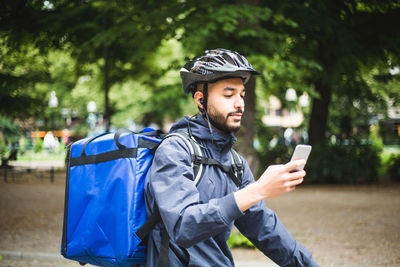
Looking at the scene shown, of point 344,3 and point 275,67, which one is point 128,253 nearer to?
point 275,67

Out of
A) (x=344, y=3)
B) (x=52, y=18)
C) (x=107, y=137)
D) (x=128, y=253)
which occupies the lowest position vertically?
(x=128, y=253)

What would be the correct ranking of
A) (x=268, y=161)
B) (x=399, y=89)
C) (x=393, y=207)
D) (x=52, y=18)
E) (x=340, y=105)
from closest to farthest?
(x=52, y=18) → (x=393, y=207) → (x=268, y=161) → (x=399, y=89) → (x=340, y=105)

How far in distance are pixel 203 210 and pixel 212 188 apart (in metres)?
0.32

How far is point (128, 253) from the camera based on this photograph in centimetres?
210

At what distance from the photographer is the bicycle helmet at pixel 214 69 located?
2.20 m

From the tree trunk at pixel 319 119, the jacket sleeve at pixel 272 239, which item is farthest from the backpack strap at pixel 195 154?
the tree trunk at pixel 319 119

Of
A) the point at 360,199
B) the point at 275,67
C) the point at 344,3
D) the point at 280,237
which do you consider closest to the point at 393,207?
the point at 360,199

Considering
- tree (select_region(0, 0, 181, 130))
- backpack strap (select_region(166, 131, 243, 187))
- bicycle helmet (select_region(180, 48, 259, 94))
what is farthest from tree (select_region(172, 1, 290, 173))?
backpack strap (select_region(166, 131, 243, 187))

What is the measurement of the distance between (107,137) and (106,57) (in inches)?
404

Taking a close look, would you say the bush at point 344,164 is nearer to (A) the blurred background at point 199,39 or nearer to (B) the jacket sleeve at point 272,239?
(A) the blurred background at point 199,39

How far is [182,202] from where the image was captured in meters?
1.85

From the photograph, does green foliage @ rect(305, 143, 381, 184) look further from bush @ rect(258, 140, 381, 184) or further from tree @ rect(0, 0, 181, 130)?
tree @ rect(0, 0, 181, 130)

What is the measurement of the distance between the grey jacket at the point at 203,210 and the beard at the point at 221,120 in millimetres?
37

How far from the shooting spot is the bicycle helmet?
2199 mm
